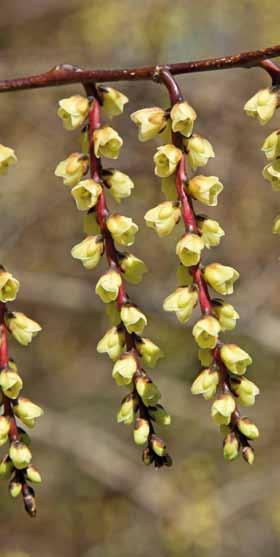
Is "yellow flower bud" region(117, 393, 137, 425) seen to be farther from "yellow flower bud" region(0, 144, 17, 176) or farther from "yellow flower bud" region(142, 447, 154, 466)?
"yellow flower bud" region(0, 144, 17, 176)

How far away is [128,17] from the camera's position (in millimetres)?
6031

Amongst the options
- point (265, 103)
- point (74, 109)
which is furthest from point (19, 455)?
point (265, 103)

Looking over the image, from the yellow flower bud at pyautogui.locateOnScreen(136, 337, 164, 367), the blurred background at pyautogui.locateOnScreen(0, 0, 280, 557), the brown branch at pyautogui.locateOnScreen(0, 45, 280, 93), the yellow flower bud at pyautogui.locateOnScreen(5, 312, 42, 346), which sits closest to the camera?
the brown branch at pyautogui.locateOnScreen(0, 45, 280, 93)

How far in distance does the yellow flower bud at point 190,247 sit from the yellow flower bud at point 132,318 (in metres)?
0.13

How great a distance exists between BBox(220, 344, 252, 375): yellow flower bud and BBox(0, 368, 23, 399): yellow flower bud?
38 cm

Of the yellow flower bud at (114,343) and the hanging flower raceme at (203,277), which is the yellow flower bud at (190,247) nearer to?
A: the hanging flower raceme at (203,277)

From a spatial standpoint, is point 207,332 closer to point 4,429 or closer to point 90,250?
point 90,250

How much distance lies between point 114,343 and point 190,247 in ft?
0.82

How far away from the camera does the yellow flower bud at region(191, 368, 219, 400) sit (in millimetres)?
1586

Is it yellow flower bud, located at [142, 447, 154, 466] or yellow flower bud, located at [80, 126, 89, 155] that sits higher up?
Result: yellow flower bud, located at [80, 126, 89, 155]

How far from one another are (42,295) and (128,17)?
75.6 inches

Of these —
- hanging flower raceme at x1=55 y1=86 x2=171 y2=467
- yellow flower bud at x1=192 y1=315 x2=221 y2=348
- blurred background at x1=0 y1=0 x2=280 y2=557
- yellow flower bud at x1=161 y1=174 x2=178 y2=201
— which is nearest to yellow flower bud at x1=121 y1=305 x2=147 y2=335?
hanging flower raceme at x1=55 y1=86 x2=171 y2=467

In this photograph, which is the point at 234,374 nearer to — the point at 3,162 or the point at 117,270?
the point at 117,270

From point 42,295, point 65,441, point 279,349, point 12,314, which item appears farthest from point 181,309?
point 65,441
